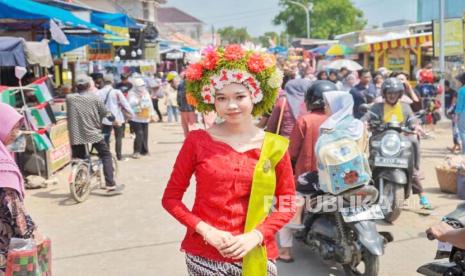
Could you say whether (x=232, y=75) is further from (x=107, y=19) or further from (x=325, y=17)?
(x=325, y=17)

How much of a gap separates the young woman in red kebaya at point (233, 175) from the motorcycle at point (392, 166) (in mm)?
3927

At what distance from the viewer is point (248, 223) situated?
2.84 meters

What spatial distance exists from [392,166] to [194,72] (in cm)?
420

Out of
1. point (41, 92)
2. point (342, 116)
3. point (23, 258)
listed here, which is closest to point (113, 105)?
point (41, 92)

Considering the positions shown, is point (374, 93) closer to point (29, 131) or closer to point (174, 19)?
point (29, 131)

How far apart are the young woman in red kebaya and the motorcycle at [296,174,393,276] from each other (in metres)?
1.90

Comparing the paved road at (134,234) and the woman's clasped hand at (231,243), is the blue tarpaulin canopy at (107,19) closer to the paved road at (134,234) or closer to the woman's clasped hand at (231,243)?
the paved road at (134,234)

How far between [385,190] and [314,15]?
79.8 metres

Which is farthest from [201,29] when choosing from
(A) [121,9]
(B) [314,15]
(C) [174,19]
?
(A) [121,9]

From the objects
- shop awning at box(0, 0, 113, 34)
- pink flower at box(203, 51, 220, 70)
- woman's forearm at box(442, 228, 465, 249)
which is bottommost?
woman's forearm at box(442, 228, 465, 249)

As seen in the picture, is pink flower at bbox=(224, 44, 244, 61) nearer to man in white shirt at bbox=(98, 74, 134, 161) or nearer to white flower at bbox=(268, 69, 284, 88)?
white flower at bbox=(268, 69, 284, 88)

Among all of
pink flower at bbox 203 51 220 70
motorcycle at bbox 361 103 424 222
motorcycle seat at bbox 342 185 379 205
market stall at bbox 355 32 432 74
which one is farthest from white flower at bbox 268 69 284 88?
market stall at bbox 355 32 432 74

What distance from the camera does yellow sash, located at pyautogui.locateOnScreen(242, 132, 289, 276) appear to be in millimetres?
2820

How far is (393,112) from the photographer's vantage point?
23.2 feet
